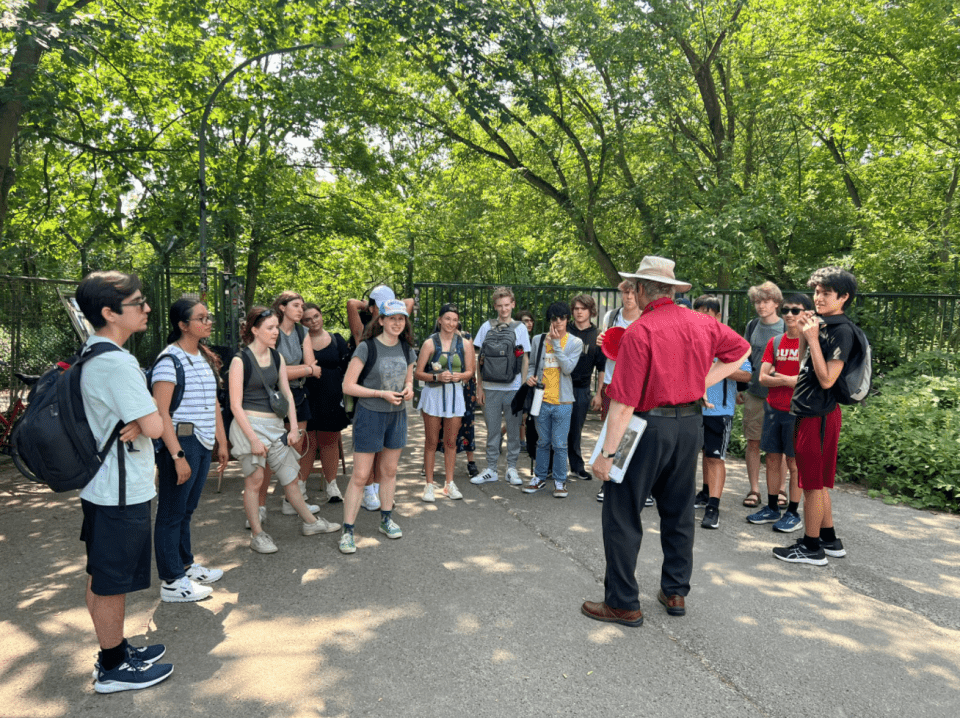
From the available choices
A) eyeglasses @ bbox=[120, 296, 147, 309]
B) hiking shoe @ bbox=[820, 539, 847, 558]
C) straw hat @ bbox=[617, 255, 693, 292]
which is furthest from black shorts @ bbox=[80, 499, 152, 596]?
hiking shoe @ bbox=[820, 539, 847, 558]

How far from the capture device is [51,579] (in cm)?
433

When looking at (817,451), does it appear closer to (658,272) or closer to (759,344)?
(759,344)

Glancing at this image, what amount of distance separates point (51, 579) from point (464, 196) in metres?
14.4

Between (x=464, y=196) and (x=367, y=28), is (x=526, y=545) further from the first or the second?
(x=464, y=196)

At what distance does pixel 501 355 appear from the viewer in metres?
6.63

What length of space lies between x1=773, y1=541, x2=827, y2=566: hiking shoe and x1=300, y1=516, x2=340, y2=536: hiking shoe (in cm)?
336

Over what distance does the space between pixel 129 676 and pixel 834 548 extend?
4588mm

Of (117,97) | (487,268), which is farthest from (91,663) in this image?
(487,268)

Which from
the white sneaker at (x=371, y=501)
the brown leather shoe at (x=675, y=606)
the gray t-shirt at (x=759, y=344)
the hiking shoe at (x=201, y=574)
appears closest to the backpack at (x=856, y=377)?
the gray t-shirt at (x=759, y=344)

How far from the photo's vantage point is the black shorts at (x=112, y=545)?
9.68 feet

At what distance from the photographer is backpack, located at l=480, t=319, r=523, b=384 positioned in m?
6.64

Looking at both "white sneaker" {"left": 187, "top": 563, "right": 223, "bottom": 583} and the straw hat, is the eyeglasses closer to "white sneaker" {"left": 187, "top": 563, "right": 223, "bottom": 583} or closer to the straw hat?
"white sneaker" {"left": 187, "top": 563, "right": 223, "bottom": 583}

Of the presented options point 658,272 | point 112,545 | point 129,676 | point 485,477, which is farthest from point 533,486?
point 112,545

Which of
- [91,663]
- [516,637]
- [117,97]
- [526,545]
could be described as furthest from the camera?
[117,97]
